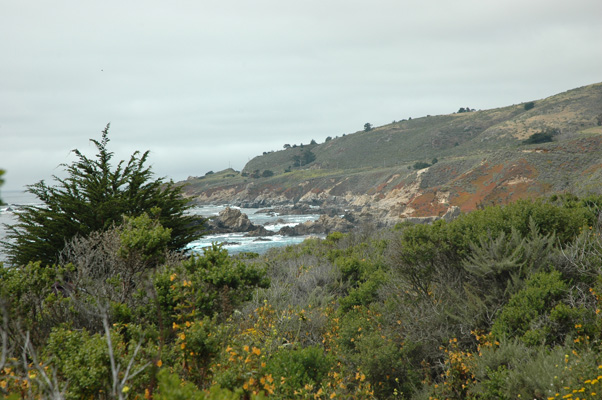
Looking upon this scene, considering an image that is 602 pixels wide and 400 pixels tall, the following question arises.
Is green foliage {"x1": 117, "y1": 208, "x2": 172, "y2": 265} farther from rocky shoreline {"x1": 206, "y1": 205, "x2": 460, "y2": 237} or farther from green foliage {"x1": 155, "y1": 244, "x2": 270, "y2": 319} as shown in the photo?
rocky shoreline {"x1": 206, "y1": 205, "x2": 460, "y2": 237}

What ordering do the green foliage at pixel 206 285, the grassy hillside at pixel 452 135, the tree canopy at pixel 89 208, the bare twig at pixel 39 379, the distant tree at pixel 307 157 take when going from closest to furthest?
1. the bare twig at pixel 39 379
2. the green foliage at pixel 206 285
3. the tree canopy at pixel 89 208
4. the grassy hillside at pixel 452 135
5. the distant tree at pixel 307 157

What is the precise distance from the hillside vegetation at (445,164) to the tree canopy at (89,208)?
1840 mm

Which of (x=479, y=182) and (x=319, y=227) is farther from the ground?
(x=479, y=182)

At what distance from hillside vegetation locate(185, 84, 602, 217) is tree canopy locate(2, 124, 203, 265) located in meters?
1.84

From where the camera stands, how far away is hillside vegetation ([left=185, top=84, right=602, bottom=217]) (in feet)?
153

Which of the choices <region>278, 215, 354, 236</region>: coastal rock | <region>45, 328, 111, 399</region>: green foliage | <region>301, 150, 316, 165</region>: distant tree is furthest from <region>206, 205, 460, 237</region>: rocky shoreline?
<region>301, 150, 316, 165</region>: distant tree

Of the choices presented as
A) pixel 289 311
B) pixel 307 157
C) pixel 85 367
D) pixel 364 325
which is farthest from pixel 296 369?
pixel 307 157

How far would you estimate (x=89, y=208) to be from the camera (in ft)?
40.6

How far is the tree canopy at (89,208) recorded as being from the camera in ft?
39.0

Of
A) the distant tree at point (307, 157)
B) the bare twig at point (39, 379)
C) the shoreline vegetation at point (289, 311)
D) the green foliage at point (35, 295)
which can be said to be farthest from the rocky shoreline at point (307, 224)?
the distant tree at point (307, 157)

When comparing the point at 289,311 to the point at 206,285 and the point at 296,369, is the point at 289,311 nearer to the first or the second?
the point at 206,285

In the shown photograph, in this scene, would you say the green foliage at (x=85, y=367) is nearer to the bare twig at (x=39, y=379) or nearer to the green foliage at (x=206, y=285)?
the bare twig at (x=39, y=379)

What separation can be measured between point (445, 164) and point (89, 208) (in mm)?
64331

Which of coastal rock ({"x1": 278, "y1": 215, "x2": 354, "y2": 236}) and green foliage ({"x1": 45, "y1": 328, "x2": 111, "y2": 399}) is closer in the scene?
green foliage ({"x1": 45, "y1": 328, "x2": 111, "y2": 399})
